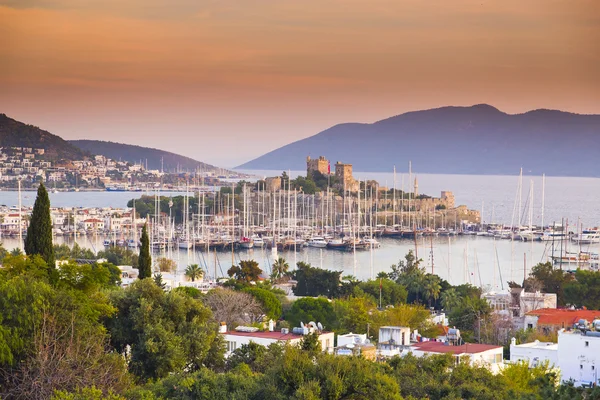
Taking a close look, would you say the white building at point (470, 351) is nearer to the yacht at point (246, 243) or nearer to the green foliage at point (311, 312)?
the green foliage at point (311, 312)

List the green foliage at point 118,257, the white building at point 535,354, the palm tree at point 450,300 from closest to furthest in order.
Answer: the white building at point 535,354 → the palm tree at point 450,300 → the green foliage at point 118,257

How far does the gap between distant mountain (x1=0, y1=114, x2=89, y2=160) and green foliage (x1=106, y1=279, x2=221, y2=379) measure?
100126mm

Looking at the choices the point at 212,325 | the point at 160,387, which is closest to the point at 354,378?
the point at 160,387

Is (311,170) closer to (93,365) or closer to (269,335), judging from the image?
(269,335)

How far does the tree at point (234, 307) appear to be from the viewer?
24.4 metres

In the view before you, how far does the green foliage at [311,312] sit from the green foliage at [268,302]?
28 centimetres

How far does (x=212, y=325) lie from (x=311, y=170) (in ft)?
271

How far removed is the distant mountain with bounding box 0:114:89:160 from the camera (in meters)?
116

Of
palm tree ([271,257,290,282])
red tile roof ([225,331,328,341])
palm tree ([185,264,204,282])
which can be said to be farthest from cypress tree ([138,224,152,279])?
palm tree ([271,257,290,282])

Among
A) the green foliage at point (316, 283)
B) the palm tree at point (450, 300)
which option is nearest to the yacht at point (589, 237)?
the green foliage at point (316, 283)

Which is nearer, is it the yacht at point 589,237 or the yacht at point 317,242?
the yacht at point 589,237

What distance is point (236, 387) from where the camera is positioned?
41.2 feet

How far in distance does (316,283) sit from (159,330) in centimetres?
2272

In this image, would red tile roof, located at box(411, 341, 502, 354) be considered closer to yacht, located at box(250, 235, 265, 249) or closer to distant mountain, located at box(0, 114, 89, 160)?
yacht, located at box(250, 235, 265, 249)
